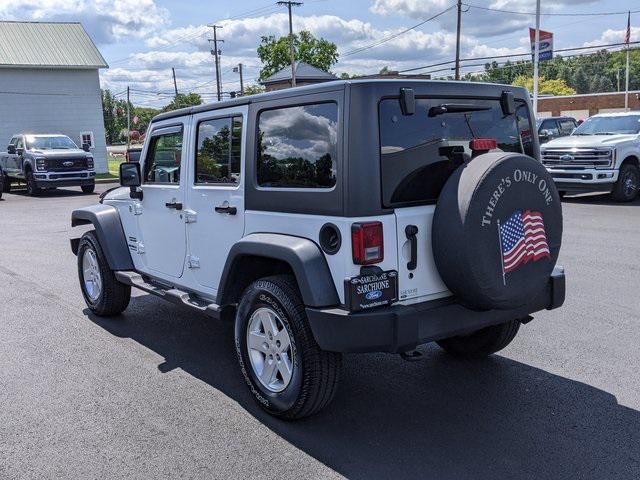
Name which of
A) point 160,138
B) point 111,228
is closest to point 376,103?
point 160,138

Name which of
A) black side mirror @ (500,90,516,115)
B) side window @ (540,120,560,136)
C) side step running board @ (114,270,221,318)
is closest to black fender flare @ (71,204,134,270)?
side step running board @ (114,270,221,318)

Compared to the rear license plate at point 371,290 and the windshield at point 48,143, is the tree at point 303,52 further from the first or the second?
the rear license plate at point 371,290

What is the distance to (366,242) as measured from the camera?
11.2 feet

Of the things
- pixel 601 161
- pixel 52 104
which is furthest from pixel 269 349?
pixel 52 104

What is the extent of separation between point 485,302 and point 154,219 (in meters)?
3.06

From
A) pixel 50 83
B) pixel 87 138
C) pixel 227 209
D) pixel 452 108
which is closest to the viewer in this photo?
pixel 452 108

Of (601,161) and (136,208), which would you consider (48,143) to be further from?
(136,208)

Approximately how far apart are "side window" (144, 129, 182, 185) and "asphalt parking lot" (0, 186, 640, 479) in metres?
1.46

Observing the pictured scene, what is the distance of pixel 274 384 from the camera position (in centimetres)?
400

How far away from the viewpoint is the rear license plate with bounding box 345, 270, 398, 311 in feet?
11.1

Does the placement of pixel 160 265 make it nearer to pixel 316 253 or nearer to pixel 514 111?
pixel 316 253

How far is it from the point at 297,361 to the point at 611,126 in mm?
14567

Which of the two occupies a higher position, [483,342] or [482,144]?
[482,144]

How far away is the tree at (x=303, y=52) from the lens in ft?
221
